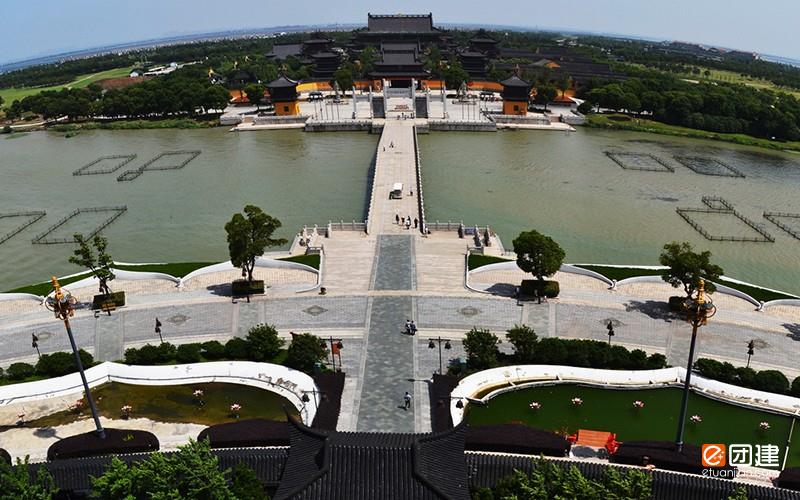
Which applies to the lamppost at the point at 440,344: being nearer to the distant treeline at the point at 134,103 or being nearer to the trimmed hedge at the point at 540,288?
the trimmed hedge at the point at 540,288

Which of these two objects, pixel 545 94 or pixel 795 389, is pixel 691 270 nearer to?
pixel 795 389

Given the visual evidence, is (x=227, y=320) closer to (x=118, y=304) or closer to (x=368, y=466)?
(x=118, y=304)

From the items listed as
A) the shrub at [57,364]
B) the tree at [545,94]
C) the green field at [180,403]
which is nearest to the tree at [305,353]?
the green field at [180,403]

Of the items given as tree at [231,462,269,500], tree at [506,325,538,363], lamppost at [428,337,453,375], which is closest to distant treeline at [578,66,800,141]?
tree at [506,325,538,363]

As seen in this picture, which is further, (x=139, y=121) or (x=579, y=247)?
(x=139, y=121)

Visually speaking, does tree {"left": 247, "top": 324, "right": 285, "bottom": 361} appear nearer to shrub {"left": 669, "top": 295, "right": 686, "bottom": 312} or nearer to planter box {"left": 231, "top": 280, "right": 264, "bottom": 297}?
planter box {"left": 231, "top": 280, "right": 264, "bottom": 297}

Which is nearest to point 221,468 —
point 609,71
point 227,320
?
point 227,320
